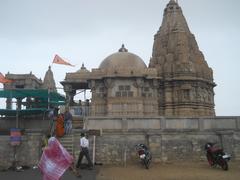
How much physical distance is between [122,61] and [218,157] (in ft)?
60.0

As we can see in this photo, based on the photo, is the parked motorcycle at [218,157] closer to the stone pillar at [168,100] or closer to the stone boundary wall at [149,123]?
the stone boundary wall at [149,123]

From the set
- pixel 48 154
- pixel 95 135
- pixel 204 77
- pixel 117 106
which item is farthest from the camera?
pixel 204 77

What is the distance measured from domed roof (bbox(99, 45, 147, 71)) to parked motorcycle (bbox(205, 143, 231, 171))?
1536 centimetres

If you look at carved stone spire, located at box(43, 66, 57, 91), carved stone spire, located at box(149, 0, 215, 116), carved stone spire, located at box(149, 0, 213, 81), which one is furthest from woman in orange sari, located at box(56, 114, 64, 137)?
carved stone spire, located at box(43, 66, 57, 91)

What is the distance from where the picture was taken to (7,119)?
21219 millimetres

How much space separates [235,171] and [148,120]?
5.34 metres

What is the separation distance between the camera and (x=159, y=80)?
1221 inches

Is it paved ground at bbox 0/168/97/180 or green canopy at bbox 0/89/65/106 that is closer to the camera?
paved ground at bbox 0/168/97/180

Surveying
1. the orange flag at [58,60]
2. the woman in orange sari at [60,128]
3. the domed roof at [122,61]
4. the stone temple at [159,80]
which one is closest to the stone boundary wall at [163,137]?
the woman in orange sari at [60,128]

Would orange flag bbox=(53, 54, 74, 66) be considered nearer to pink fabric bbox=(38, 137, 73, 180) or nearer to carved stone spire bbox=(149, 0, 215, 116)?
carved stone spire bbox=(149, 0, 215, 116)

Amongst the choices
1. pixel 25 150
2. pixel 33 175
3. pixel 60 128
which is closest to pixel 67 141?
pixel 60 128

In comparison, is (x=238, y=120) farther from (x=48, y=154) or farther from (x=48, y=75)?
(x=48, y=75)

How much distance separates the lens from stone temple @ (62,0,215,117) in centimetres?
2759

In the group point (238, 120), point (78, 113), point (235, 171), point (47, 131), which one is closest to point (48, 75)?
point (78, 113)
